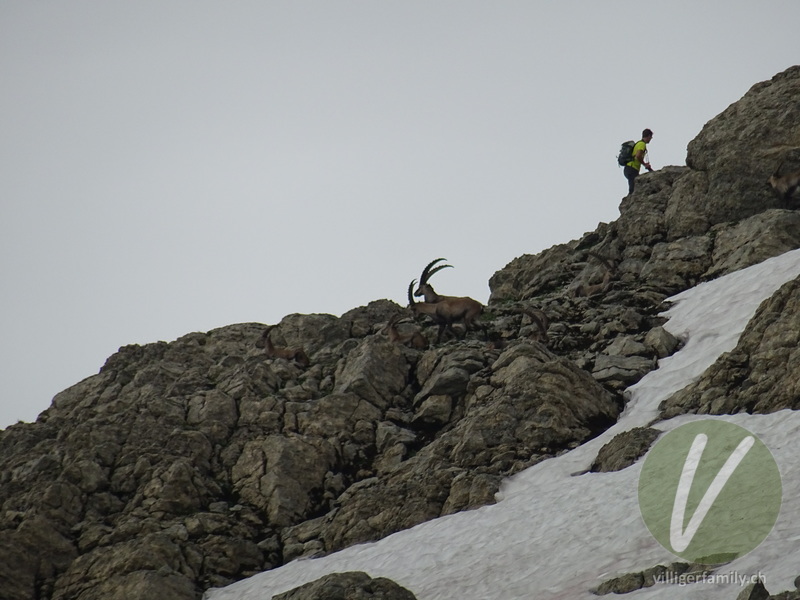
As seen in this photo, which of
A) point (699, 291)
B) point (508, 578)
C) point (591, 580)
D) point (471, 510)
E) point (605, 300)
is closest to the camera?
point (591, 580)

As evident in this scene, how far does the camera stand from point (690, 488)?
1252 centimetres

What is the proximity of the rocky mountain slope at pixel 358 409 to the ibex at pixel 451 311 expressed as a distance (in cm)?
61

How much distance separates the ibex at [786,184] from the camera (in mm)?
24375

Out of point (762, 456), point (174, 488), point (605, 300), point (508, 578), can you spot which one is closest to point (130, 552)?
point (174, 488)

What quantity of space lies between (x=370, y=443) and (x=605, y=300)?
29.5 ft

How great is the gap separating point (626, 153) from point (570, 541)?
19941 mm

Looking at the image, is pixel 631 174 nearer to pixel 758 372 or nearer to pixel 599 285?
pixel 599 285

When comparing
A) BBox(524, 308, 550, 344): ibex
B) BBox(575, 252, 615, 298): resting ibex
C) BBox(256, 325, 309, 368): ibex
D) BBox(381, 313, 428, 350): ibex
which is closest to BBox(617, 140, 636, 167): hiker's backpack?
BBox(575, 252, 615, 298): resting ibex

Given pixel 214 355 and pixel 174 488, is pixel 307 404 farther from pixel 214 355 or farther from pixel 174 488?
pixel 214 355

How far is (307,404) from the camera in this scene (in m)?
21.6

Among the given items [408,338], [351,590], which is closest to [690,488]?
[351,590]

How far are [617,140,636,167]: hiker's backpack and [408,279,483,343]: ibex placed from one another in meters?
9.13

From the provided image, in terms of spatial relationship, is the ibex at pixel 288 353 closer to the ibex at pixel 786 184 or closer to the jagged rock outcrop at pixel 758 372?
the jagged rock outcrop at pixel 758 372

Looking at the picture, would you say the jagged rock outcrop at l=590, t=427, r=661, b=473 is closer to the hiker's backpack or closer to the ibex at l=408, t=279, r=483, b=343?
the ibex at l=408, t=279, r=483, b=343
